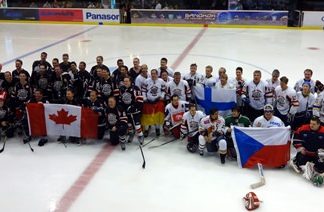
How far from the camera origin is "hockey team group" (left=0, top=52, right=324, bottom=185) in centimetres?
538

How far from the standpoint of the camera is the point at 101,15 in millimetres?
17250

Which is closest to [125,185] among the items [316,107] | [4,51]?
[316,107]

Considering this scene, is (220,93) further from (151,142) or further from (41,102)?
(41,102)

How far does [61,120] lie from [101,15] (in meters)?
12.2

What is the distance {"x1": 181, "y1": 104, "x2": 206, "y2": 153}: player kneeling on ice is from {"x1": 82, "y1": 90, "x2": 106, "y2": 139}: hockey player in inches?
46.9

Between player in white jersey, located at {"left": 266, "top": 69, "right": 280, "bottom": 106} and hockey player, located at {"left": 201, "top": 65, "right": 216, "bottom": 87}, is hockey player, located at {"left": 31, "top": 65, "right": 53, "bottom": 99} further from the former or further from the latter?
player in white jersey, located at {"left": 266, "top": 69, "right": 280, "bottom": 106}

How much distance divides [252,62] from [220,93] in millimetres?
4520

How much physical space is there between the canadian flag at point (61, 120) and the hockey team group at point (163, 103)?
0.11 m

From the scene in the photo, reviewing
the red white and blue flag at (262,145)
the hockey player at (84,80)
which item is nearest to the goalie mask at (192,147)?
the red white and blue flag at (262,145)

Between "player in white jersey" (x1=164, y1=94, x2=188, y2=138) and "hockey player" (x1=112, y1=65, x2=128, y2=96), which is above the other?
"hockey player" (x1=112, y1=65, x2=128, y2=96)

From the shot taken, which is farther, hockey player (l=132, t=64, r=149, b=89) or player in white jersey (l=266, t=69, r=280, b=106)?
hockey player (l=132, t=64, r=149, b=89)

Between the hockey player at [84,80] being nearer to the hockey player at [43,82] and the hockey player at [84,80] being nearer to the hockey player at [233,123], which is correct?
the hockey player at [43,82]

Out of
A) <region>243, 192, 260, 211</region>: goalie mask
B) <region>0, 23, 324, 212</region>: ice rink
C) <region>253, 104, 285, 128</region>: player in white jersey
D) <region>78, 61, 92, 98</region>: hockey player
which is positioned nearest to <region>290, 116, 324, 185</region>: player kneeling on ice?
<region>0, 23, 324, 212</region>: ice rink

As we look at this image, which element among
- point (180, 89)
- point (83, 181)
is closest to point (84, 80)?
point (180, 89)
